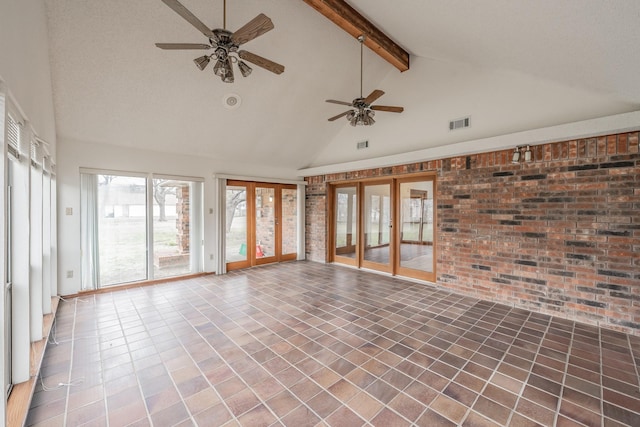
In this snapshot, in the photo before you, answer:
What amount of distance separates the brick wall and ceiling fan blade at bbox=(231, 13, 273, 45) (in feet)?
11.7

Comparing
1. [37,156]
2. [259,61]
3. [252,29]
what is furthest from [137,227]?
[252,29]

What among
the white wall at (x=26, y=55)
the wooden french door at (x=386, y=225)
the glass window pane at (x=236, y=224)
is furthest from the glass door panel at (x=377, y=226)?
the white wall at (x=26, y=55)

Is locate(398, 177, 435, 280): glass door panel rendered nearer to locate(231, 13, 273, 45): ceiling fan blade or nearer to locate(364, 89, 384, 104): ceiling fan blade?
locate(364, 89, 384, 104): ceiling fan blade

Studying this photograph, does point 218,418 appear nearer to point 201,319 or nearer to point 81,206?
point 201,319

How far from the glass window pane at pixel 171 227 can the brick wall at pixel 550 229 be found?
4.93 meters

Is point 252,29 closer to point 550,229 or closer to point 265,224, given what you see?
point 550,229

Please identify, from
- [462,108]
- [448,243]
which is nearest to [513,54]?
[462,108]

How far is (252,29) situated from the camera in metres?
2.43

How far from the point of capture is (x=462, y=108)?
14.6 ft

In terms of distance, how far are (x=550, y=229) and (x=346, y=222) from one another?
4.00 m

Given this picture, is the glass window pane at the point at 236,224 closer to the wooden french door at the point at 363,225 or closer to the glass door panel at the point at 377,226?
the wooden french door at the point at 363,225

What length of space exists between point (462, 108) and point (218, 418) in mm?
5022

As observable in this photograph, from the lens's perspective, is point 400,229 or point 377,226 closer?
point 400,229

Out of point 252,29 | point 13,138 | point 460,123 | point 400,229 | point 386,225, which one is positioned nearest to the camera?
point 13,138
